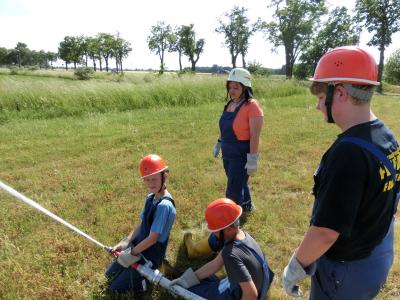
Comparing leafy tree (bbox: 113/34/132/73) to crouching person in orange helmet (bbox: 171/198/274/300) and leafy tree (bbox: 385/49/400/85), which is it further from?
crouching person in orange helmet (bbox: 171/198/274/300)

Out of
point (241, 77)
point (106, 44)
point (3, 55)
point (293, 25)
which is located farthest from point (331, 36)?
point (3, 55)

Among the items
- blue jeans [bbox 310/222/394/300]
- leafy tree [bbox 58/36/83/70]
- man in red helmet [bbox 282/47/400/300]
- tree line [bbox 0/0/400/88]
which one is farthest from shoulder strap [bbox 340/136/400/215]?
leafy tree [bbox 58/36/83/70]

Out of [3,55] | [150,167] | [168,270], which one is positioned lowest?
[168,270]

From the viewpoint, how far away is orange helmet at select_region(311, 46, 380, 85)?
75.0 inches

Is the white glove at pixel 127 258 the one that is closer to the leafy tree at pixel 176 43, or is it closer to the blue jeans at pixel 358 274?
the blue jeans at pixel 358 274

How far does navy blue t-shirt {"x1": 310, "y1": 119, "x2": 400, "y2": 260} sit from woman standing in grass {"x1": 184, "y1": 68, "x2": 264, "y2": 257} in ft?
9.45

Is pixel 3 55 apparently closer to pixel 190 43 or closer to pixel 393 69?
pixel 190 43

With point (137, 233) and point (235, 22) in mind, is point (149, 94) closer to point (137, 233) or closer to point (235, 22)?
point (137, 233)

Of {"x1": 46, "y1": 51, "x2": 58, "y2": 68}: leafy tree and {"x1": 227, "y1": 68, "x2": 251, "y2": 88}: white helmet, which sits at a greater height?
{"x1": 46, "y1": 51, "x2": 58, "y2": 68}: leafy tree

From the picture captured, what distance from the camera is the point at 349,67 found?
1.92 metres

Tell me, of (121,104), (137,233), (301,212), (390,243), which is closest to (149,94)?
(121,104)

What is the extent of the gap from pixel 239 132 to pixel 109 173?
3774 millimetres

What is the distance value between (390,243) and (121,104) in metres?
14.7

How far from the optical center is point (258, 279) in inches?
126
